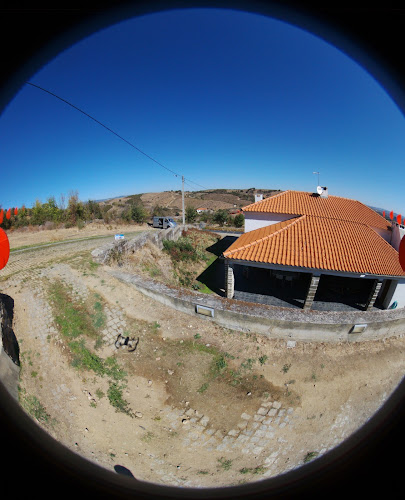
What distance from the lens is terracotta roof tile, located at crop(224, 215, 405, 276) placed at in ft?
25.3

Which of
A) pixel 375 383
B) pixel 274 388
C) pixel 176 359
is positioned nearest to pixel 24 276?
pixel 176 359

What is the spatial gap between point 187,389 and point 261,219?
9.99 metres

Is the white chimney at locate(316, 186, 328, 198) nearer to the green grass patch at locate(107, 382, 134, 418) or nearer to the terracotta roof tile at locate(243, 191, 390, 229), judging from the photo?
the terracotta roof tile at locate(243, 191, 390, 229)

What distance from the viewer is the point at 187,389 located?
488 cm

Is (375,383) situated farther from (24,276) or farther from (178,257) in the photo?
(24,276)

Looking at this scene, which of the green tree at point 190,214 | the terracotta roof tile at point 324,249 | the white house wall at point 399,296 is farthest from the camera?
the green tree at point 190,214

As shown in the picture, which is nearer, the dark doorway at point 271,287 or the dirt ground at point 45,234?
the dark doorway at point 271,287

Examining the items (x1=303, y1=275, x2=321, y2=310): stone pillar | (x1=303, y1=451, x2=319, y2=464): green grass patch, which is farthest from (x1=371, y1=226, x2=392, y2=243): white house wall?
(x1=303, y1=451, x2=319, y2=464): green grass patch

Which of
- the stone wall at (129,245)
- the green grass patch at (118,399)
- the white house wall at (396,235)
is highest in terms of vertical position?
the white house wall at (396,235)

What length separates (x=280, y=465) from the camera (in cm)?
396

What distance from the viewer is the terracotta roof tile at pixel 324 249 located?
25.3 feet

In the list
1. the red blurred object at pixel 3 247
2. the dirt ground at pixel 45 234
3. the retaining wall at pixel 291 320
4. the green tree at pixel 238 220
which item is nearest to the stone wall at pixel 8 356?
the red blurred object at pixel 3 247

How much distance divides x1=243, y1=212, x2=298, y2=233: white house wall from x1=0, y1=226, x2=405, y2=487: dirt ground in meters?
7.26

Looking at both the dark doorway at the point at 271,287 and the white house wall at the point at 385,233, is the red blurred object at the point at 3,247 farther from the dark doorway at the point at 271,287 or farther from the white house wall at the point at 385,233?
the white house wall at the point at 385,233
